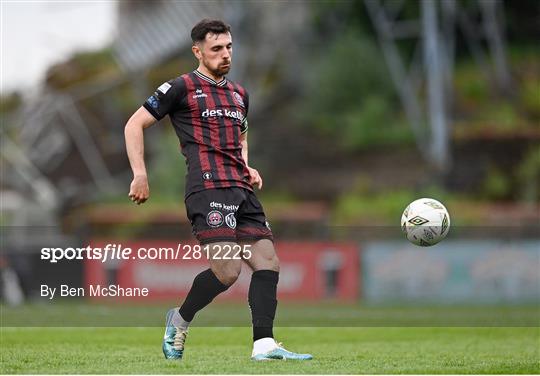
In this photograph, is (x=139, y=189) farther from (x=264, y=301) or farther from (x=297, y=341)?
(x=297, y=341)

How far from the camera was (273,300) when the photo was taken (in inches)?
318

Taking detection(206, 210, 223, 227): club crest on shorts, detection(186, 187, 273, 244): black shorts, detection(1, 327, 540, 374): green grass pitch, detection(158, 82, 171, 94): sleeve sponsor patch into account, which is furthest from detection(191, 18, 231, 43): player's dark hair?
detection(1, 327, 540, 374): green grass pitch

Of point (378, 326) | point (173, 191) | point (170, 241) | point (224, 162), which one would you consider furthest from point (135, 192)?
point (173, 191)

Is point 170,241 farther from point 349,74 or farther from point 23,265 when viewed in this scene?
point 349,74

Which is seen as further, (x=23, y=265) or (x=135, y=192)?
(x=23, y=265)

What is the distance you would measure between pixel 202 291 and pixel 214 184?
76cm

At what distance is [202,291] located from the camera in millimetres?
8023

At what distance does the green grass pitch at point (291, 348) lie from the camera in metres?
7.45

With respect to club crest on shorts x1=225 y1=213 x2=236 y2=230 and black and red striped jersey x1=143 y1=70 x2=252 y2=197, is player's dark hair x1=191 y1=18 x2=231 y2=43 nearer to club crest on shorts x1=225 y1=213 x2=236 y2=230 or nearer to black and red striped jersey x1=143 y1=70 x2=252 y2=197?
black and red striped jersey x1=143 y1=70 x2=252 y2=197

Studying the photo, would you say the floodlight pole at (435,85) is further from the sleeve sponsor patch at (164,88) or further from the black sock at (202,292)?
the black sock at (202,292)

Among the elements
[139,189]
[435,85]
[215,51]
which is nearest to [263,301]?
[139,189]

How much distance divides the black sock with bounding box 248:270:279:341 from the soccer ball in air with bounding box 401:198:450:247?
1.35 m

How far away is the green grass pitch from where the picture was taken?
7449mm

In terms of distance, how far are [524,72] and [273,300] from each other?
27006 mm
